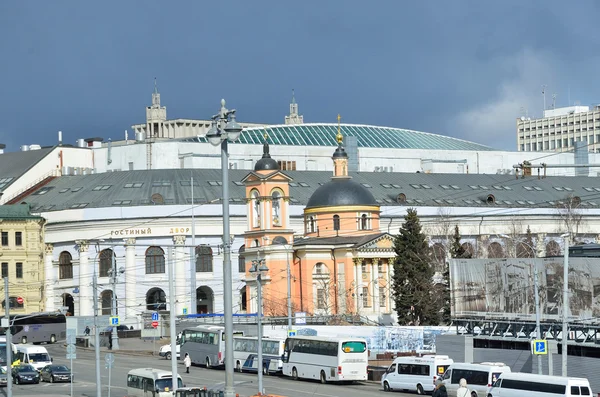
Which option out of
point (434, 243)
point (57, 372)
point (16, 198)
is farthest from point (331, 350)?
point (16, 198)

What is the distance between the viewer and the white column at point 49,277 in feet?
496

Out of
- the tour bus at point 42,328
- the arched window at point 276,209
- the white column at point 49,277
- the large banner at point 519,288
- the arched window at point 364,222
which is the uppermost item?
the arched window at point 276,209

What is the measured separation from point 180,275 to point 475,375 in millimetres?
81973

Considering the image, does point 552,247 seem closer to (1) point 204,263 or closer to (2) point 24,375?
(1) point 204,263

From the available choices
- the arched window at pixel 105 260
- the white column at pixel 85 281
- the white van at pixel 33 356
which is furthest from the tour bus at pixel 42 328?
the white van at pixel 33 356

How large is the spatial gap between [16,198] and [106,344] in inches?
1748

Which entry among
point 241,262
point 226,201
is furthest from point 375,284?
point 226,201

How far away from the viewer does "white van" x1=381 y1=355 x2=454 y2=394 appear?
3000 inches

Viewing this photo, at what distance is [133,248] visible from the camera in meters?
150

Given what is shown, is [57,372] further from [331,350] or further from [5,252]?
[5,252]

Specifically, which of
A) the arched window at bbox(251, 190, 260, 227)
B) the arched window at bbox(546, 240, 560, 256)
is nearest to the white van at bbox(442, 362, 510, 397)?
the arched window at bbox(251, 190, 260, 227)

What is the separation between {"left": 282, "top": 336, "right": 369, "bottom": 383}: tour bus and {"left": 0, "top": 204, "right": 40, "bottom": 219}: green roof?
70.3m

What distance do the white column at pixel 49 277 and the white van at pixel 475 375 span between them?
8436 centimetres

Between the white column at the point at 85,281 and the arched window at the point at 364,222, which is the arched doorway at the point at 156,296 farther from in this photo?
the arched window at the point at 364,222
